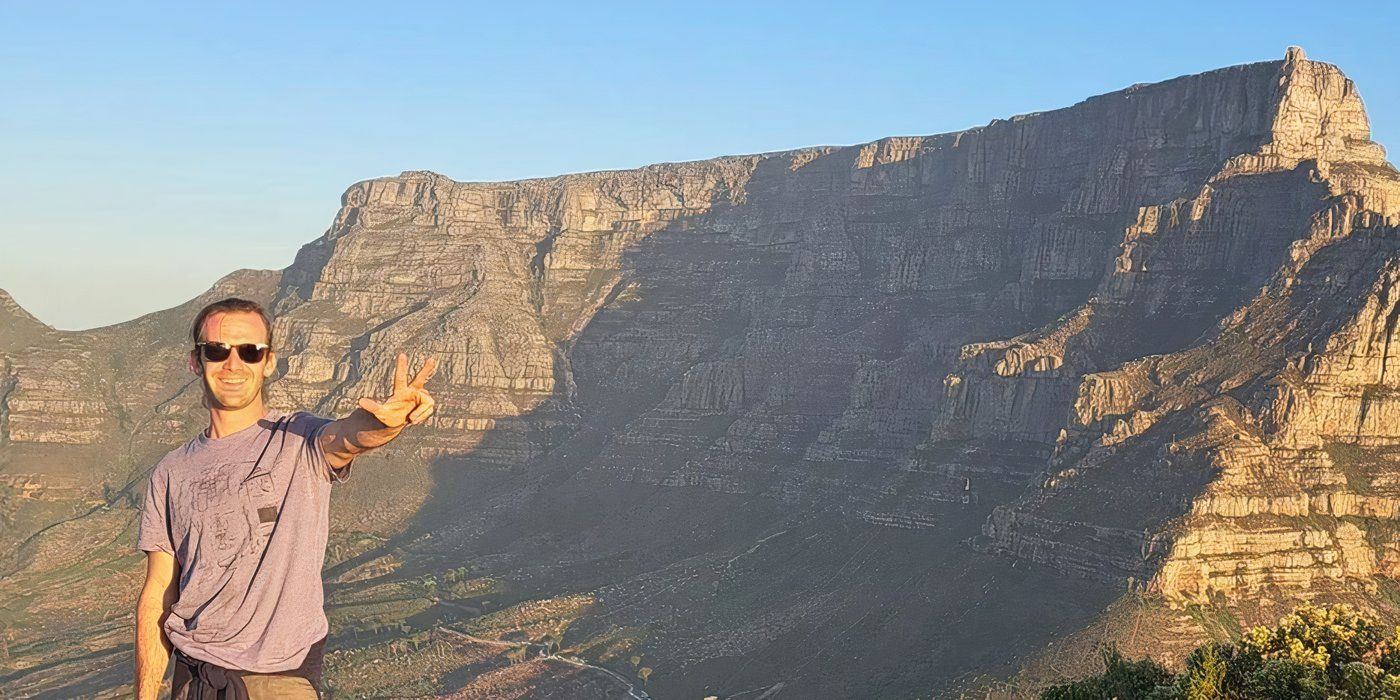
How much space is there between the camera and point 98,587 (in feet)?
506

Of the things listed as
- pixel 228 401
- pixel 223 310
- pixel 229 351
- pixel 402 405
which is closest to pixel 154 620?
pixel 228 401

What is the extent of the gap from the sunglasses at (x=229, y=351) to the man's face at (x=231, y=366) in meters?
0.03

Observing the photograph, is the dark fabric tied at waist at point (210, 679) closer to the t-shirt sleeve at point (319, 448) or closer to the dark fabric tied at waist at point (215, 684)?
the dark fabric tied at waist at point (215, 684)

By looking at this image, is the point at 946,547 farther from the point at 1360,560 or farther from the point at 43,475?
the point at 43,475

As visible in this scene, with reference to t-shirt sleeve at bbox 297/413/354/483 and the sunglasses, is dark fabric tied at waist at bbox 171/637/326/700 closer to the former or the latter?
t-shirt sleeve at bbox 297/413/354/483

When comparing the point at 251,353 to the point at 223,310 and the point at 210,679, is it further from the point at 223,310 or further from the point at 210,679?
the point at 210,679

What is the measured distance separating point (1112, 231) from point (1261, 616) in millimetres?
70366

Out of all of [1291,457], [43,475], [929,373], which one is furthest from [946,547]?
[43,475]

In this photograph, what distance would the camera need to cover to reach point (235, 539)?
13.2 m

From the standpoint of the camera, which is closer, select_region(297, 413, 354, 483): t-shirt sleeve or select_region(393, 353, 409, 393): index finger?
Answer: select_region(393, 353, 409, 393): index finger

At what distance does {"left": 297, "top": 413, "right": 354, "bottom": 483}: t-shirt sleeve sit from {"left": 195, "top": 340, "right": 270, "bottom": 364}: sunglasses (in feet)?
2.16

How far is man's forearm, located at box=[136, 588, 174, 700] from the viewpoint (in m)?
Result: 12.9

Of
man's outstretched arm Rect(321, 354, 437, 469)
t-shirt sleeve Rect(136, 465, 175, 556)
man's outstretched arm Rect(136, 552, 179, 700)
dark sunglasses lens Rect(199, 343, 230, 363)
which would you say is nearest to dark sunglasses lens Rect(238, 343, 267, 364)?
dark sunglasses lens Rect(199, 343, 230, 363)

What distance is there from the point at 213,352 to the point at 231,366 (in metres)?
0.21
